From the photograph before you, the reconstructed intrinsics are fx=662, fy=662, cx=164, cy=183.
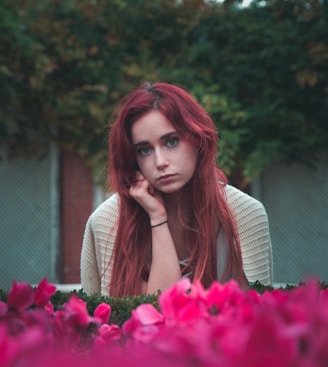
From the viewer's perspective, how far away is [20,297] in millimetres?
1082

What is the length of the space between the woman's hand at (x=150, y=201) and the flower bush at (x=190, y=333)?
60.3 inches

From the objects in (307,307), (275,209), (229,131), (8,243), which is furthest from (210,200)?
(8,243)

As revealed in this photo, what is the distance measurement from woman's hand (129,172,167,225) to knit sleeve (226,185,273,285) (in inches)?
14.4

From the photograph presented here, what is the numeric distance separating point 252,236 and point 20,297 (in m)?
1.83

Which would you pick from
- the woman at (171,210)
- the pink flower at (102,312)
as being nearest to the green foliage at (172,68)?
the woman at (171,210)

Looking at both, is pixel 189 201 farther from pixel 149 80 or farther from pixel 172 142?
pixel 149 80

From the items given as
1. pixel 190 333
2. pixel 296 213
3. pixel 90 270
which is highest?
pixel 190 333

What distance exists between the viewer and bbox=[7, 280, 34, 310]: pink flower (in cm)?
108

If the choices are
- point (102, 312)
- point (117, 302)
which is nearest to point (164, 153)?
point (117, 302)

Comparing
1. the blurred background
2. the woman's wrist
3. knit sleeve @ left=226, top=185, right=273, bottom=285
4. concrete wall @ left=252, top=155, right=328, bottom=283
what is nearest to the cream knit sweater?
knit sleeve @ left=226, top=185, right=273, bottom=285

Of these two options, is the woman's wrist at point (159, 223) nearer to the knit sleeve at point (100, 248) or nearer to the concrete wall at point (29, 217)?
the knit sleeve at point (100, 248)

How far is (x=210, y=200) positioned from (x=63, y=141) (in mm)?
5237

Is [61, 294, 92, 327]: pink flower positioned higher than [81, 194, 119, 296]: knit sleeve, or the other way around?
[61, 294, 92, 327]: pink flower

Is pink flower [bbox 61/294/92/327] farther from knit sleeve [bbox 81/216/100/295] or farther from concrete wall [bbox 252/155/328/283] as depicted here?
concrete wall [bbox 252/155/328/283]
